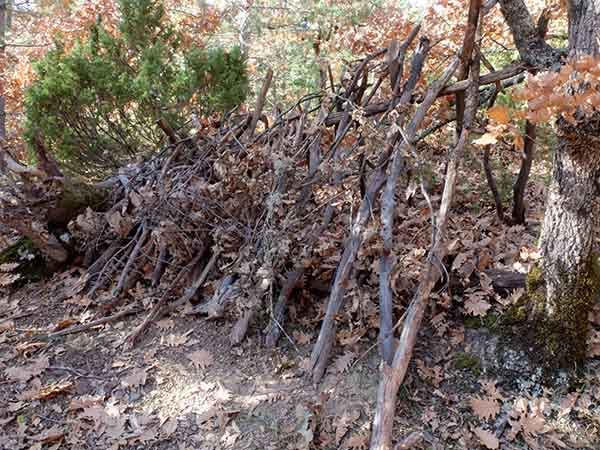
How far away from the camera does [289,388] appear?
9.68 feet

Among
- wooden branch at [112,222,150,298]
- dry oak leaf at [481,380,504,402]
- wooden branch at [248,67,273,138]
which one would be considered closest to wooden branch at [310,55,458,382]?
dry oak leaf at [481,380,504,402]

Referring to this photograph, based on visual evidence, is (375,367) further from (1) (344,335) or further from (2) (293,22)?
(2) (293,22)

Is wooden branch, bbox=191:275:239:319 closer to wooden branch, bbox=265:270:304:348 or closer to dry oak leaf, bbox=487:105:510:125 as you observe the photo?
wooden branch, bbox=265:270:304:348

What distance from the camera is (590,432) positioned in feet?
8.53

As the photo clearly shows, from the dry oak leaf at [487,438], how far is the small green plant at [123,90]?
17.0 feet

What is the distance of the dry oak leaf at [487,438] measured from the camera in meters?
2.55

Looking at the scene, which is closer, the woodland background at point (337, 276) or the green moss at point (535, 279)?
the woodland background at point (337, 276)

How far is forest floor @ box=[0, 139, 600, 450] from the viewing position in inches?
104

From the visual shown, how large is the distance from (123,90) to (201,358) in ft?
14.2

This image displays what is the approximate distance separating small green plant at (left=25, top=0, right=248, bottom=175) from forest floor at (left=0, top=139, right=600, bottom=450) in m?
3.43

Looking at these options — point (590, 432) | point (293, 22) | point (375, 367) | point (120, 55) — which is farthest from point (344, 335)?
point (293, 22)

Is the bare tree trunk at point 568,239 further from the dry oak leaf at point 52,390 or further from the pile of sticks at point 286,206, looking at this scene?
the dry oak leaf at point 52,390

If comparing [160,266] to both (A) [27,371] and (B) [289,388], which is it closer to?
(A) [27,371]

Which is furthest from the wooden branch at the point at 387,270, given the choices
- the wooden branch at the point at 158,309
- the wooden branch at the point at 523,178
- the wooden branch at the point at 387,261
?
the wooden branch at the point at 158,309
